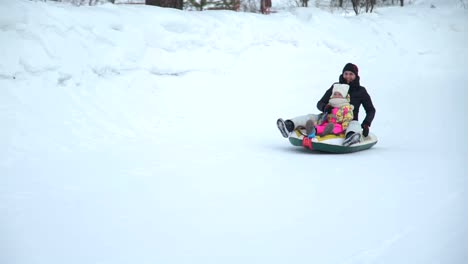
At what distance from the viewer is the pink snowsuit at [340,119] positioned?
21.5ft

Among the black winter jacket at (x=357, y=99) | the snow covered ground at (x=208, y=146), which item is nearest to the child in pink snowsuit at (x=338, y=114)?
the black winter jacket at (x=357, y=99)

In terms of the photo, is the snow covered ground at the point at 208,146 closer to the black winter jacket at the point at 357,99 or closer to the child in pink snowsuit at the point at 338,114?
the child in pink snowsuit at the point at 338,114

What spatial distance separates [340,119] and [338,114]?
0.06 metres

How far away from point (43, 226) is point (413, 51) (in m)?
13.6

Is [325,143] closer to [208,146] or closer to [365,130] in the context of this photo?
[365,130]

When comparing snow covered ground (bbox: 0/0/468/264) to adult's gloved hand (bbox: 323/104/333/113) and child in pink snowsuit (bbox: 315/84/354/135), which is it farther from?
adult's gloved hand (bbox: 323/104/333/113)

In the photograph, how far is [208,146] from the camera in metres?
6.75

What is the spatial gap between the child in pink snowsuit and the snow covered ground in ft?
1.14

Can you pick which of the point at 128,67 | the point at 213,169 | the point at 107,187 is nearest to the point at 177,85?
the point at 128,67

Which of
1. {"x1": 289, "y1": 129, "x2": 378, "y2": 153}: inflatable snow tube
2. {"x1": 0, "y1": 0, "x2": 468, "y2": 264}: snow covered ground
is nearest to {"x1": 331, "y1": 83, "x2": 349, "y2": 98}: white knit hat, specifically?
{"x1": 289, "y1": 129, "x2": 378, "y2": 153}: inflatable snow tube

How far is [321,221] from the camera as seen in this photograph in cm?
370

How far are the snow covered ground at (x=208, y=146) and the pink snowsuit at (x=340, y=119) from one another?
13.3 inches

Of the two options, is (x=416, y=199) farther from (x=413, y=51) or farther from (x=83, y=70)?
(x=413, y=51)

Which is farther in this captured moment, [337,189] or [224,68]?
[224,68]
